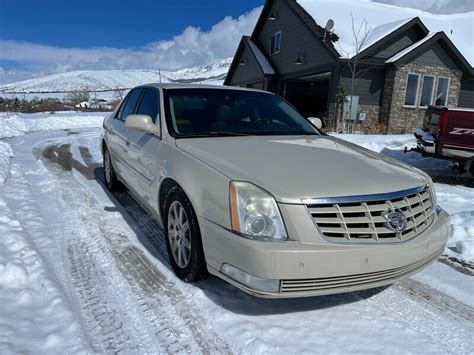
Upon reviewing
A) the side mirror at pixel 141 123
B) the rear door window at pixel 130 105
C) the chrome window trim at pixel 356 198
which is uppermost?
the rear door window at pixel 130 105

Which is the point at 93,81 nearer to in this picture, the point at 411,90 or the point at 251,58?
the point at 251,58

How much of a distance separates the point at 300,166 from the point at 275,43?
19.9m

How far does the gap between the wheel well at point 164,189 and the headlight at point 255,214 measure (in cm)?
85

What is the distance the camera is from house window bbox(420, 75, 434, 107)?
15.9 meters

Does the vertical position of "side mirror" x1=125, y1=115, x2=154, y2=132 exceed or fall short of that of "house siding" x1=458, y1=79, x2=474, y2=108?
it falls short

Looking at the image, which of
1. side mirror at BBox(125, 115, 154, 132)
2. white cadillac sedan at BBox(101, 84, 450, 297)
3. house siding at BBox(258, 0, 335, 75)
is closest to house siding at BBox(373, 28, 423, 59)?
house siding at BBox(258, 0, 335, 75)

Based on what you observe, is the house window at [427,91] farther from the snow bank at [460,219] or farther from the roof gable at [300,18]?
the snow bank at [460,219]

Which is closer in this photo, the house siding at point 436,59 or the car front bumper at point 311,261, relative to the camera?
the car front bumper at point 311,261

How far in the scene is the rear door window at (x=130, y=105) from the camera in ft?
15.7

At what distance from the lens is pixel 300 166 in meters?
2.55

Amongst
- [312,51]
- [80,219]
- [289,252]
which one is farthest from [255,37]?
[289,252]

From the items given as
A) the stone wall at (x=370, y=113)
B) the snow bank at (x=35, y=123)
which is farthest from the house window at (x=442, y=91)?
the snow bank at (x=35, y=123)

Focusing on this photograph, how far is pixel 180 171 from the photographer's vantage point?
2811 millimetres

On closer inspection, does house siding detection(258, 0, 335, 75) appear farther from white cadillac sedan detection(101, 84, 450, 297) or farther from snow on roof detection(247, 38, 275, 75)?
white cadillac sedan detection(101, 84, 450, 297)
